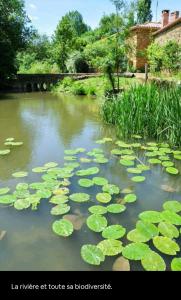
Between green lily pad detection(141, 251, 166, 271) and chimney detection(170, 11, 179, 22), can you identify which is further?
chimney detection(170, 11, 179, 22)

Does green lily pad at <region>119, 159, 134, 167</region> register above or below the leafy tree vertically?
below

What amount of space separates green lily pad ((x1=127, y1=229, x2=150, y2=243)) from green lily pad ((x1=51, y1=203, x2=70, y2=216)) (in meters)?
0.82

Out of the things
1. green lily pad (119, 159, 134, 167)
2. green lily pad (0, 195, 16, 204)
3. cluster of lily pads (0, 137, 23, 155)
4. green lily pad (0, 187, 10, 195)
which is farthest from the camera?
cluster of lily pads (0, 137, 23, 155)

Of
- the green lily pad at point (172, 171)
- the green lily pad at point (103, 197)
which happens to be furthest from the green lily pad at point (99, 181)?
the green lily pad at point (172, 171)

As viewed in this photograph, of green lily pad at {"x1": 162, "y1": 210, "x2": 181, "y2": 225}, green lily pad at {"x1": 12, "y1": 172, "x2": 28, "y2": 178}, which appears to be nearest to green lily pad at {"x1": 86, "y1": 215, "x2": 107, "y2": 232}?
green lily pad at {"x1": 162, "y1": 210, "x2": 181, "y2": 225}

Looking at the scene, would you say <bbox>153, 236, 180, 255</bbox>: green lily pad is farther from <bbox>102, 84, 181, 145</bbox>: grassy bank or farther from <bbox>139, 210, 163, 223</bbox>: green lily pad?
<bbox>102, 84, 181, 145</bbox>: grassy bank

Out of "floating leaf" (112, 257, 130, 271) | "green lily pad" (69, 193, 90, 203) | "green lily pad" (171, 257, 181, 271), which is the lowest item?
"floating leaf" (112, 257, 130, 271)

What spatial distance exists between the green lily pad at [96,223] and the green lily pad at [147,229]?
0.35 m

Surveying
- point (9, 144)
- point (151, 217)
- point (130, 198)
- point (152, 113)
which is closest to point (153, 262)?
point (151, 217)

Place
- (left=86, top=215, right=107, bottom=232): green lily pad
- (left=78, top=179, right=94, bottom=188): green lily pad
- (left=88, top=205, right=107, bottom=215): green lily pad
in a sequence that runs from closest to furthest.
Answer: (left=86, top=215, right=107, bottom=232): green lily pad < (left=88, top=205, right=107, bottom=215): green lily pad < (left=78, top=179, right=94, bottom=188): green lily pad

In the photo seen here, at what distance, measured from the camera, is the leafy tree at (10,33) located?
21.4 m

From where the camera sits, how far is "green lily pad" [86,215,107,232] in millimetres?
3047
